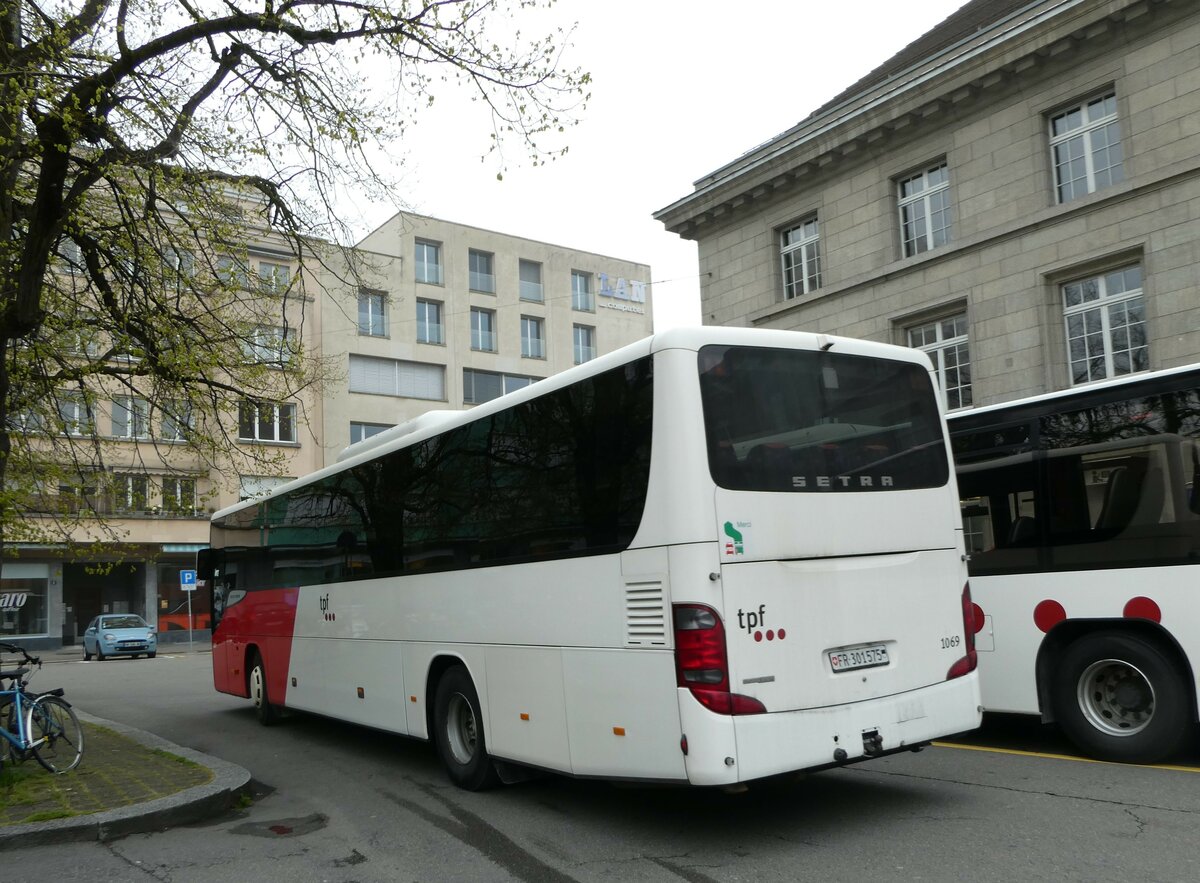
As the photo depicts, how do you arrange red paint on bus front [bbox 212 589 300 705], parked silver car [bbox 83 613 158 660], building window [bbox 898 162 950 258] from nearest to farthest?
red paint on bus front [bbox 212 589 300 705] < building window [bbox 898 162 950 258] < parked silver car [bbox 83 613 158 660]

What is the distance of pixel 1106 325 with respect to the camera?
62.2 feet

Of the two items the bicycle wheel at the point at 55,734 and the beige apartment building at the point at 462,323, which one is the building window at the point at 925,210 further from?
the beige apartment building at the point at 462,323

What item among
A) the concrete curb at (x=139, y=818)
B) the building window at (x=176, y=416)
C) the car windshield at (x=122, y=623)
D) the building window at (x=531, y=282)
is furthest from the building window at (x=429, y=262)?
the concrete curb at (x=139, y=818)

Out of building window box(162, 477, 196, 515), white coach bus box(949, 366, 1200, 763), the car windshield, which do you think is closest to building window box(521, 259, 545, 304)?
the car windshield

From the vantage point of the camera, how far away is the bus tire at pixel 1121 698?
7.69 meters

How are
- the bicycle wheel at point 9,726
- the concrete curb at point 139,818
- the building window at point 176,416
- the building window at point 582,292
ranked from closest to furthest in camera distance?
the concrete curb at point 139,818 → the bicycle wheel at point 9,726 → the building window at point 176,416 → the building window at point 582,292

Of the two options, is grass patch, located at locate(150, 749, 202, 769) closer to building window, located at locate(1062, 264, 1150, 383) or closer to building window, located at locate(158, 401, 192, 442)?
building window, located at locate(158, 401, 192, 442)

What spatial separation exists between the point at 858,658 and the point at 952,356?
645 inches

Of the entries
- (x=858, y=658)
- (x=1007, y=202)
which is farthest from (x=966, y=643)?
(x=1007, y=202)

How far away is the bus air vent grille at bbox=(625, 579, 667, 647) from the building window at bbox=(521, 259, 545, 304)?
50739mm

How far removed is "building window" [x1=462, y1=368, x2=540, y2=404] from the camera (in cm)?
5328

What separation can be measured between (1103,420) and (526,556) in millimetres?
4562

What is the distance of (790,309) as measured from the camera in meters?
24.8

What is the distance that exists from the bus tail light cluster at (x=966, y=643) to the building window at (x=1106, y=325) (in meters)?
13.1
